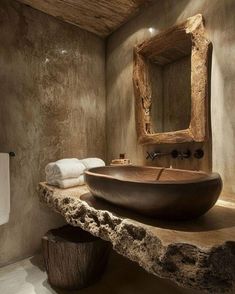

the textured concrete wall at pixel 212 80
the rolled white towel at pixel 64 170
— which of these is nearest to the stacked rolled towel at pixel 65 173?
the rolled white towel at pixel 64 170

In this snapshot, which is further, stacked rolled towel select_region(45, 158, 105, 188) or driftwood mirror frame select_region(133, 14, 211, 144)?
stacked rolled towel select_region(45, 158, 105, 188)

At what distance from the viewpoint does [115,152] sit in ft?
6.80

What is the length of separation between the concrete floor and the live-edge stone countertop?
73 cm

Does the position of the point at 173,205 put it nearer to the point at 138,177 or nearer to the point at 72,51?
the point at 138,177

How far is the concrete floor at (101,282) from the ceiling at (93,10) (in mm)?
2113

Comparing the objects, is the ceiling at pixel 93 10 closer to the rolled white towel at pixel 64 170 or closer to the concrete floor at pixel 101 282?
the rolled white towel at pixel 64 170

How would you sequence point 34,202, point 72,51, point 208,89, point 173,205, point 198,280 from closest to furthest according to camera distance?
point 198,280, point 173,205, point 208,89, point 34,202, point 72,51

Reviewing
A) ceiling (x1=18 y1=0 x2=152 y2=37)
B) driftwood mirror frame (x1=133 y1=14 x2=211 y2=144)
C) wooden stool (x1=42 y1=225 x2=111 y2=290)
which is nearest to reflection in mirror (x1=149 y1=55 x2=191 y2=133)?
driftwood mirror frame (x1=133 y1=14 x2=211 y2=144)

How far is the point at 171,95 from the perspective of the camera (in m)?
1.60

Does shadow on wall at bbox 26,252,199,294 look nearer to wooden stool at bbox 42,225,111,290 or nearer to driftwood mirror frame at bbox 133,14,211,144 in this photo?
wooden stool at bbox 42,225,111,290

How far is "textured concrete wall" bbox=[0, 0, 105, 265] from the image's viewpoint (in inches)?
66.0

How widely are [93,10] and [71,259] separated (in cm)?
196

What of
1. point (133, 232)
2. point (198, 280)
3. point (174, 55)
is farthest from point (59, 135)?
point (198, 280)

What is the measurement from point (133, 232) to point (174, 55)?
1309 mm
